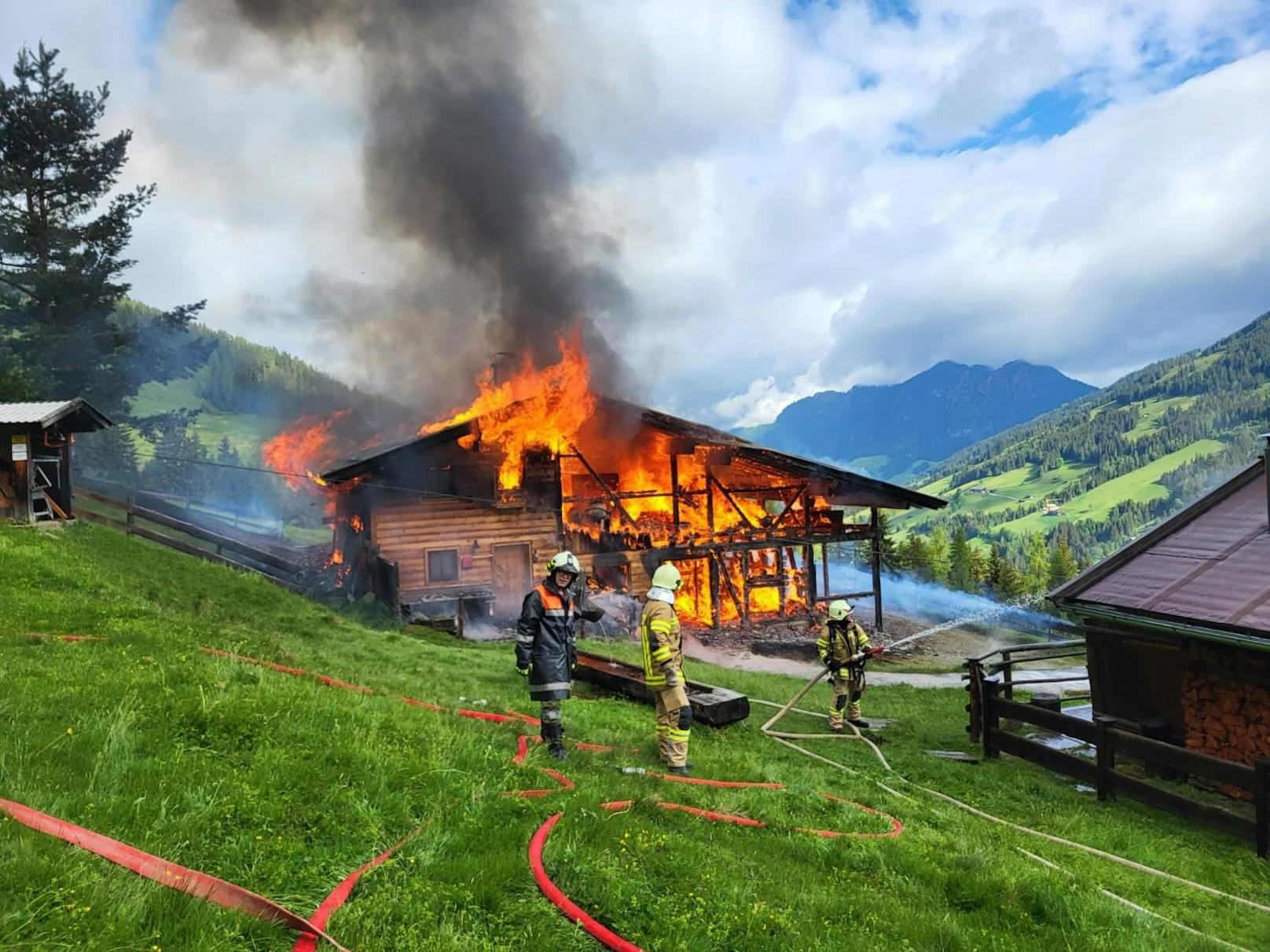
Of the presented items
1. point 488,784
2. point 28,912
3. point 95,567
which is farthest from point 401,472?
point 28,912

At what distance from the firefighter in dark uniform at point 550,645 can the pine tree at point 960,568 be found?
6015cm

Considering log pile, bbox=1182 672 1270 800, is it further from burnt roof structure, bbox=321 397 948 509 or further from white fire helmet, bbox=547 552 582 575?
burnt roof structure, bbox=321 397 948 509

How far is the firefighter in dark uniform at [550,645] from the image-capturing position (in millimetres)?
7309

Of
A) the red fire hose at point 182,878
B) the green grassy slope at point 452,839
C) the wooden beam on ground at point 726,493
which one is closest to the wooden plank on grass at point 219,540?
the wooden beam on ground at point 726,493

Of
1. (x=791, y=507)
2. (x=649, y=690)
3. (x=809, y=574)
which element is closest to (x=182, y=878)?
(x=649, y=690)

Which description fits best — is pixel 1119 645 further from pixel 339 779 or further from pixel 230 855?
pixel 230 855

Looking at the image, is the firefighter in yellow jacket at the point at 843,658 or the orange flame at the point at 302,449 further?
the orange flame at the point at 302,449

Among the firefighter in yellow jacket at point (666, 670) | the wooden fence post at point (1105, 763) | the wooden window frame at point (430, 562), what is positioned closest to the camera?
the firefighter in yellow jacket at point (666, 670)

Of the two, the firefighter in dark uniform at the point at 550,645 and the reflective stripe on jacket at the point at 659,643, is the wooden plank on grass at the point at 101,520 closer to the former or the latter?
the firefighter in dark uniform at the point at 550,645

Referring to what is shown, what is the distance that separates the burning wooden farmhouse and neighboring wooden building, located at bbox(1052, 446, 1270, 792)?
16.7 meters

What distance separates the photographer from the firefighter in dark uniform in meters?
7.31

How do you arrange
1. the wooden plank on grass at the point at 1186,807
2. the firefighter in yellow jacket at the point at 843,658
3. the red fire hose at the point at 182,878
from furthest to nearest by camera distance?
1. the firefighter in yellow jacket at the point at 843,658
2. the wooden plank on grass at the point at 1186,807
3. the red fire hose at the point at 182,878

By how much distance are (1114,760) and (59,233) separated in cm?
3626

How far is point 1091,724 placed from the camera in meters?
9.11
